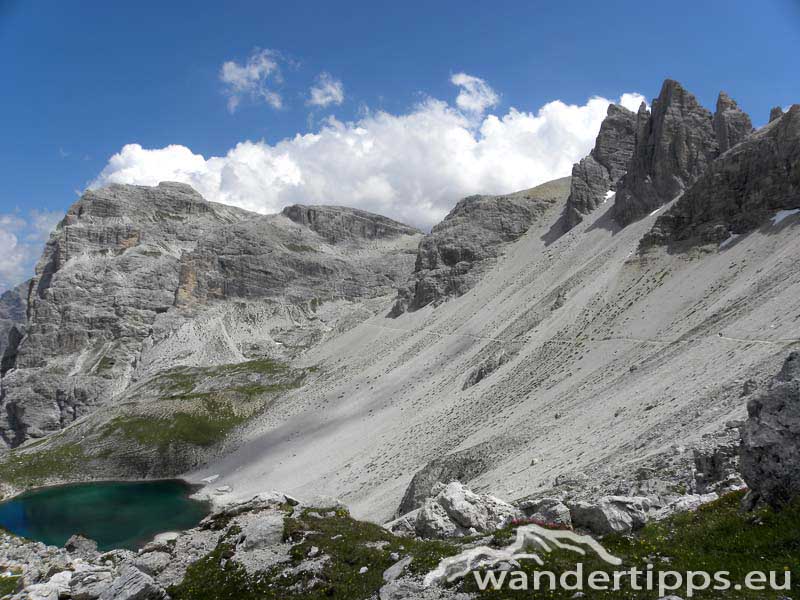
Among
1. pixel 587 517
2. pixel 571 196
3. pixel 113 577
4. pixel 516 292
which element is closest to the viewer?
pixel 587 517

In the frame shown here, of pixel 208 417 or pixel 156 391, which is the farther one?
pixel 156 391

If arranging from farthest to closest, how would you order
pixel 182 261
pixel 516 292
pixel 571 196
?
1. pixel 182 261
2. pixel 571 196
3. pixel 516 292

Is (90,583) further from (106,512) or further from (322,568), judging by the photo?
(106,512)

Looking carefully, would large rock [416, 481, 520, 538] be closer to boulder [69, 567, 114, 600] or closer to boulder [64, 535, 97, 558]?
boulder [69, 567, 114, 600]

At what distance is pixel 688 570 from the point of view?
39.9 ft

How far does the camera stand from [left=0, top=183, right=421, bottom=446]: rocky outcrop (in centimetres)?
13438

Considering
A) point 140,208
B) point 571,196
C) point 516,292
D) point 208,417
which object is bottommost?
point 208,417

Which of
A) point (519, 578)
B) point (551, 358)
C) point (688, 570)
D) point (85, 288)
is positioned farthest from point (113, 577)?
point (85, 288)

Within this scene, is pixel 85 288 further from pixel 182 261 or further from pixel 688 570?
pixel 688 570

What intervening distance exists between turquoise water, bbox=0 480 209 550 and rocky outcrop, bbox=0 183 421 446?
51.1 meters

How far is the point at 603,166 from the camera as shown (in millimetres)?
113688

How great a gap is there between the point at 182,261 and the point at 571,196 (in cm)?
13296

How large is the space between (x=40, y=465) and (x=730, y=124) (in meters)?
132

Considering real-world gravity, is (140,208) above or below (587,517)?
above
